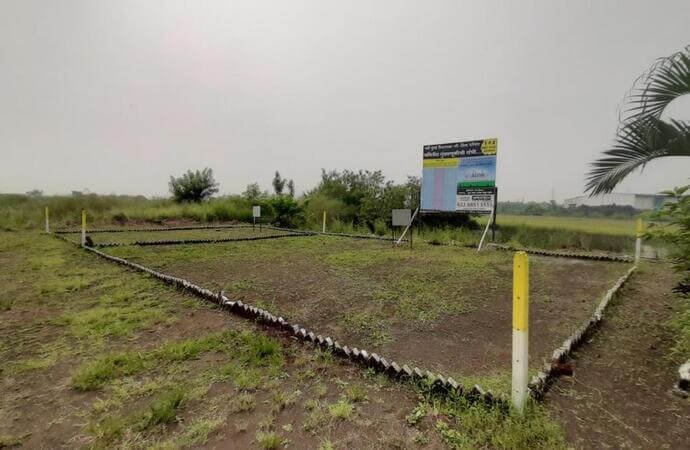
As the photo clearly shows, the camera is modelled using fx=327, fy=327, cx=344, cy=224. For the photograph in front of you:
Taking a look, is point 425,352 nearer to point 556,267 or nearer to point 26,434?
point 26,434

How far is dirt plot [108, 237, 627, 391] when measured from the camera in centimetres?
258

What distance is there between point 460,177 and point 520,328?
744cm

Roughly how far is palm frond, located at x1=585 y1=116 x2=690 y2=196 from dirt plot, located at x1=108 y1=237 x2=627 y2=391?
1.48 m

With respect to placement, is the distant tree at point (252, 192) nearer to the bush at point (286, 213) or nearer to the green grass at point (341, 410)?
the bush at point (286, 213)

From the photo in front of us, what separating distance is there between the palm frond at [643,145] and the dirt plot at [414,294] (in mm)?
1478

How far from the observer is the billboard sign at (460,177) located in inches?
317

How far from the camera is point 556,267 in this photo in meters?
5.83

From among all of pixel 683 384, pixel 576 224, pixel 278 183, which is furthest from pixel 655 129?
pixel 278 183

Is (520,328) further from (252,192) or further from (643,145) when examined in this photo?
(252,192)

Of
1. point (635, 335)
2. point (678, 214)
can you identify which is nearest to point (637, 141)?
point (678, 214)

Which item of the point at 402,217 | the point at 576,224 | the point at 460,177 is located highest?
the point at 460,177

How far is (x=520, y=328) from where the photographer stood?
1.62 meters

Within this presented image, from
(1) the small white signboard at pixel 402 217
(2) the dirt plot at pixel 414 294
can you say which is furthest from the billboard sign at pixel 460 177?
(2) the dirt plot at pixel 414 294

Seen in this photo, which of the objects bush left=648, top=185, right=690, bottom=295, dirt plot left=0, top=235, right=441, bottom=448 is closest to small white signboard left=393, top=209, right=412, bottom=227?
dirt plot left=0, top=235, right=441, bottom=448
